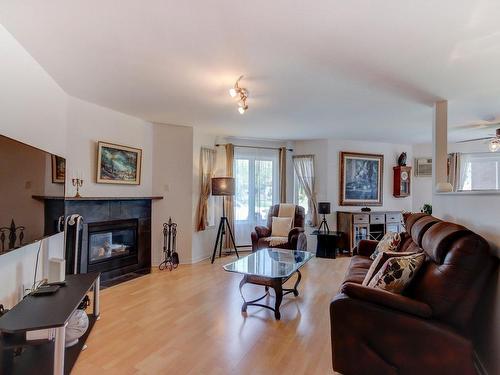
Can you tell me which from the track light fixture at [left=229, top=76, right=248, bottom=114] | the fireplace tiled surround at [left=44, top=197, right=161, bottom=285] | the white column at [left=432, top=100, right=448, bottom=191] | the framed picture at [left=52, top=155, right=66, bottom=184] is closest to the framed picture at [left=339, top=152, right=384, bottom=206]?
the white column at [left=432, top=100, right=448, bottom=191]

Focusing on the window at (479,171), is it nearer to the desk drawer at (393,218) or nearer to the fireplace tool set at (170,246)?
the desk drawer at (393,218)

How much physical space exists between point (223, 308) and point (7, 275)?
1.81 metres

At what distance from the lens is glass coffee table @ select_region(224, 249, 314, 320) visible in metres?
2.65

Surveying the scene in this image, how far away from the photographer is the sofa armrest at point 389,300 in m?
1.61

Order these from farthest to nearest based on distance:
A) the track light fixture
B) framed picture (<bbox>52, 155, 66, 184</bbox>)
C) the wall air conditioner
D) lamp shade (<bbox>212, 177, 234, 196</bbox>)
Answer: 1. the wall air conditioner
2. lamp shade (<bbox>212, 177, 234, 196</bbox>)
3. the track light fixture
4. framed picture (<bbox>52, 155, 66, 184</bbox>)

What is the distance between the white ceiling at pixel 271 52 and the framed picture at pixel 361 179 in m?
2.15

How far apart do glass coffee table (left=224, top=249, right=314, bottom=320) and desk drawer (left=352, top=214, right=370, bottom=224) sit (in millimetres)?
2313

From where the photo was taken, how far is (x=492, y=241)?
172 cm

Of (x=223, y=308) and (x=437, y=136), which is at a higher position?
(x=437, y=136)

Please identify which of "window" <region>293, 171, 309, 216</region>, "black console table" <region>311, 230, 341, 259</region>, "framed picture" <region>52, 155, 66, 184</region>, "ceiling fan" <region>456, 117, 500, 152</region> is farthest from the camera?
"window" <region>293, 171, 309, 216</region>

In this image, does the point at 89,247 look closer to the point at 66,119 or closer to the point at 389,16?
the point at 66,119

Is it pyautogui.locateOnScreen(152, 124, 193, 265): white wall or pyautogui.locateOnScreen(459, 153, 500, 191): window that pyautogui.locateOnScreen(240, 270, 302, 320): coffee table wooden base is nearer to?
pyautogui.locateOnScreen(152, 124, 193, 265): white wall

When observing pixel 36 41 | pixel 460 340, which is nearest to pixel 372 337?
pixel 460 340

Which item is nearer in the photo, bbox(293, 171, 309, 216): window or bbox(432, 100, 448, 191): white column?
bbox(432, 100, 448, 191): white column
